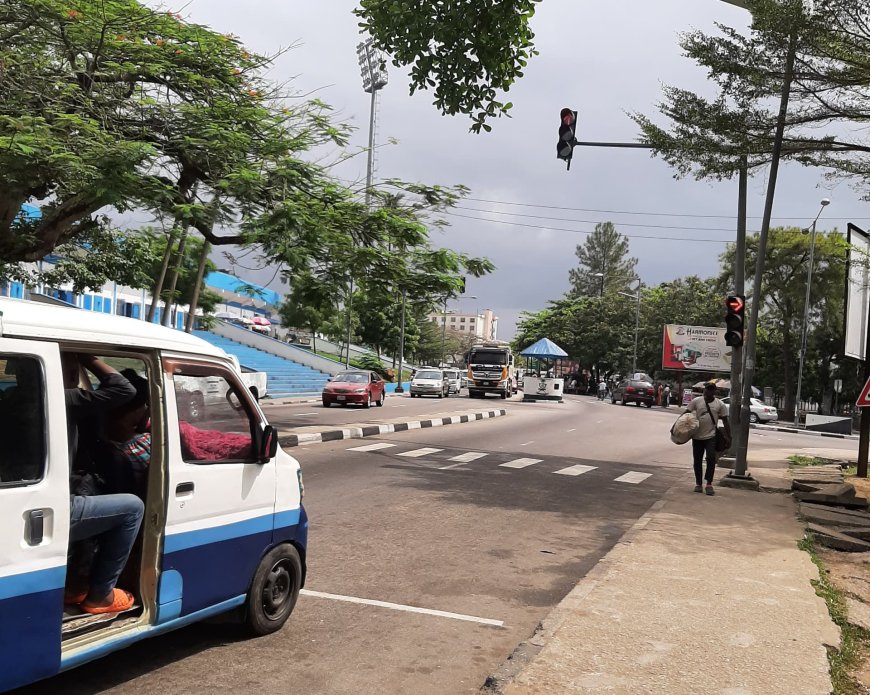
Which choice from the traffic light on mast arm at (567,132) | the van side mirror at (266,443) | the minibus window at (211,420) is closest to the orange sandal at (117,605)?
the minibus window at (211,420)

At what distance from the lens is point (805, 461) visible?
17.0 meters

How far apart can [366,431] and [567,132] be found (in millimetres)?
8794

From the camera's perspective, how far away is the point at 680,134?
13070 mm

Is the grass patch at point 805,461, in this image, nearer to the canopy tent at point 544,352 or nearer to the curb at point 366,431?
the curb at point 366,431

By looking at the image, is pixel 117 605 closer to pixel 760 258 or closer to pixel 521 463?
pixel 521 463

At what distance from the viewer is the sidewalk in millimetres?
3965

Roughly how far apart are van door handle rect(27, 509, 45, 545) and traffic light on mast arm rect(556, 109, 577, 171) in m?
10.2

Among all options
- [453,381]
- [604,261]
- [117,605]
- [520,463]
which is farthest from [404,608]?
[604,261]

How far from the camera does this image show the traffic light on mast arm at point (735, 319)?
12484 mm

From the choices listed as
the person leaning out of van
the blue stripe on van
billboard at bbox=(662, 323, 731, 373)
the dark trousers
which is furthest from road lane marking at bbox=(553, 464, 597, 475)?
billboard at bbox=(662, 323, 731, 373)

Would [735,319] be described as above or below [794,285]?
below

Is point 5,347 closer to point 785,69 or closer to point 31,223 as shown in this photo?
point 785,69

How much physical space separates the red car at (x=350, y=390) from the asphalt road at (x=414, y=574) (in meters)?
13.7

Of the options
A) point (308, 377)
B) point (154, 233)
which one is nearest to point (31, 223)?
point (154, 233)
